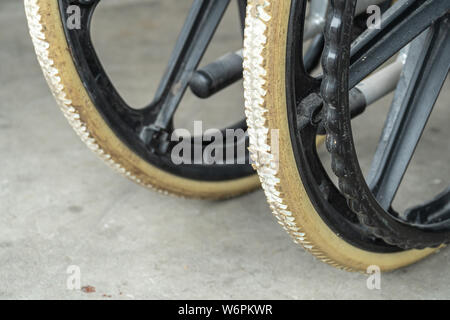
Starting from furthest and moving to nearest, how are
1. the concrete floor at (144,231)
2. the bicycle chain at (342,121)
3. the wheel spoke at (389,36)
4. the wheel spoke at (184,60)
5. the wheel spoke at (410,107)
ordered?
the wheel spoke at (184,60) → the concrete floor at (144,231) → the wheel spoke at (410,107) → the wheel spoke at (389,36) → the bicycle chain at (342,121)

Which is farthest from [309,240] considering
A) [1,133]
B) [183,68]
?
[1,133]

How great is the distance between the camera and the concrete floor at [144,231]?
5.32 ft

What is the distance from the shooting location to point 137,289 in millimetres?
1612

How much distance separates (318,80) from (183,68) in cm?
54

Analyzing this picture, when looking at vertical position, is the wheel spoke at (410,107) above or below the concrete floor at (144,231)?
above

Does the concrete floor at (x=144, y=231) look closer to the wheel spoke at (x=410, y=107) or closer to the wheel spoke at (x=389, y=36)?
the wheel spoke at (x=410, y=107)

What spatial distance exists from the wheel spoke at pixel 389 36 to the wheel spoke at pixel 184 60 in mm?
535

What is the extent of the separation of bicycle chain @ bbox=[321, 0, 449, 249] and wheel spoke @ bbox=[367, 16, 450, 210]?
0.13 meters

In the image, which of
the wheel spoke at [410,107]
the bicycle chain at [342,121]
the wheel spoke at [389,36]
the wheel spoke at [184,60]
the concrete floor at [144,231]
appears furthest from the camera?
the wheel spoke at [184,60]

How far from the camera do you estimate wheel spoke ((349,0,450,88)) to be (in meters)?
1.33

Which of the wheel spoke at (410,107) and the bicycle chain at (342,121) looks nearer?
the bicycle chain at (342,121)

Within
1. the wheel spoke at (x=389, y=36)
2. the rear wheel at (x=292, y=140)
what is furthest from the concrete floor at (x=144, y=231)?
the wheel spoke at (x=389, y=36)

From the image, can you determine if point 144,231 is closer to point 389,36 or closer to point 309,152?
point 309,152

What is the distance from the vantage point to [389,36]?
1.34 metres
